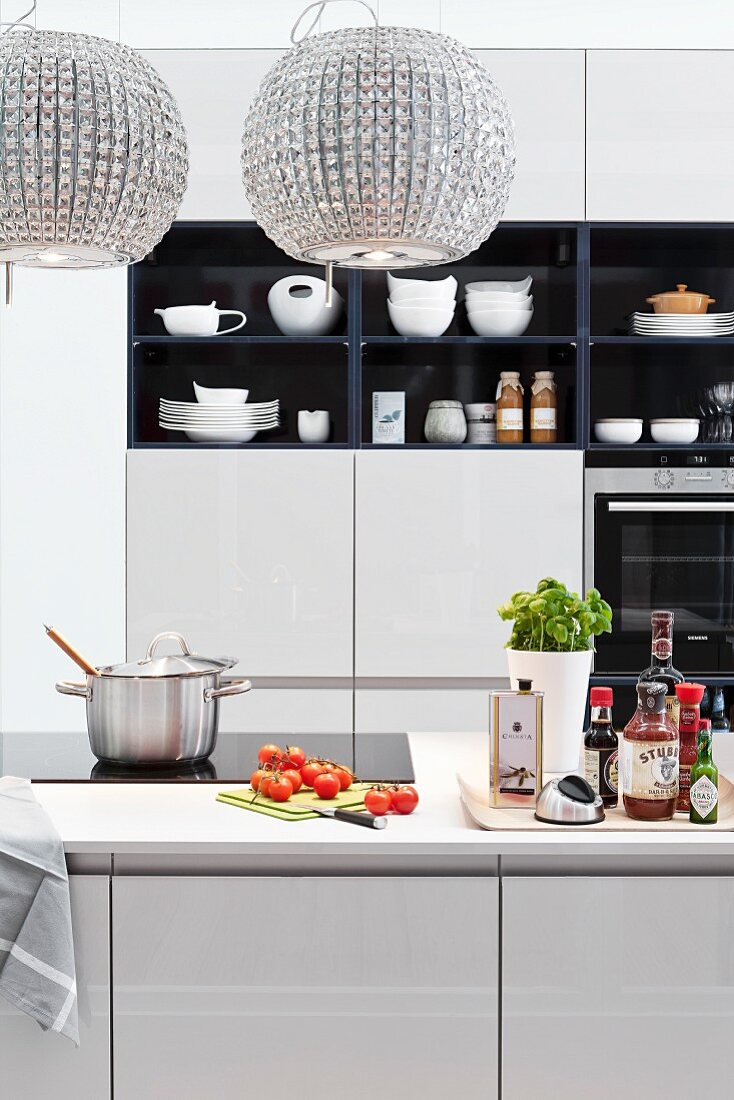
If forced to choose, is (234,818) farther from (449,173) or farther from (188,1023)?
(449,173)

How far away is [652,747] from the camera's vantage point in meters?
1.64

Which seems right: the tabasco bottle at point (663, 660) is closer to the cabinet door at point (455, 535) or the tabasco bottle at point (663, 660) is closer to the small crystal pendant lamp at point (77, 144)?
the small crystal pendant lamp at point (77, 144)

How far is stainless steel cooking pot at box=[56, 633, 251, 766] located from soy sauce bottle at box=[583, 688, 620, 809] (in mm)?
602

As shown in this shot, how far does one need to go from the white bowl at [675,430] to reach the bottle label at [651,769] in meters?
1.85

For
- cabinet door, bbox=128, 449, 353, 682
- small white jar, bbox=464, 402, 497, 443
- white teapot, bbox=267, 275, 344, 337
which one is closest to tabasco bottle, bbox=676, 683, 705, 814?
cabinet door, bbox=128, 449, 353, 682

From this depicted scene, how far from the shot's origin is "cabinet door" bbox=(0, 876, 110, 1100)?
63.6 inches

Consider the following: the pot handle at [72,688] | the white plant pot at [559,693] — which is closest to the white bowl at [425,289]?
the white plant pot at [559,693]

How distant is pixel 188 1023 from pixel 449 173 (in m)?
1.25

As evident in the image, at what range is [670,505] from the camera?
3324 mm

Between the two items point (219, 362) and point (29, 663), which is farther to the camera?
Result: point (219, 362)

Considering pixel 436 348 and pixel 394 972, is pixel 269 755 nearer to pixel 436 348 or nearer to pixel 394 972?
pixel 394 972

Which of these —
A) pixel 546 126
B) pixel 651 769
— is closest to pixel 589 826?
pixel 651 769

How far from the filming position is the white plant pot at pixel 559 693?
6.34 feet

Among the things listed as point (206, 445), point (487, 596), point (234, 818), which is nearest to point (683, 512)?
point (487, 596)
